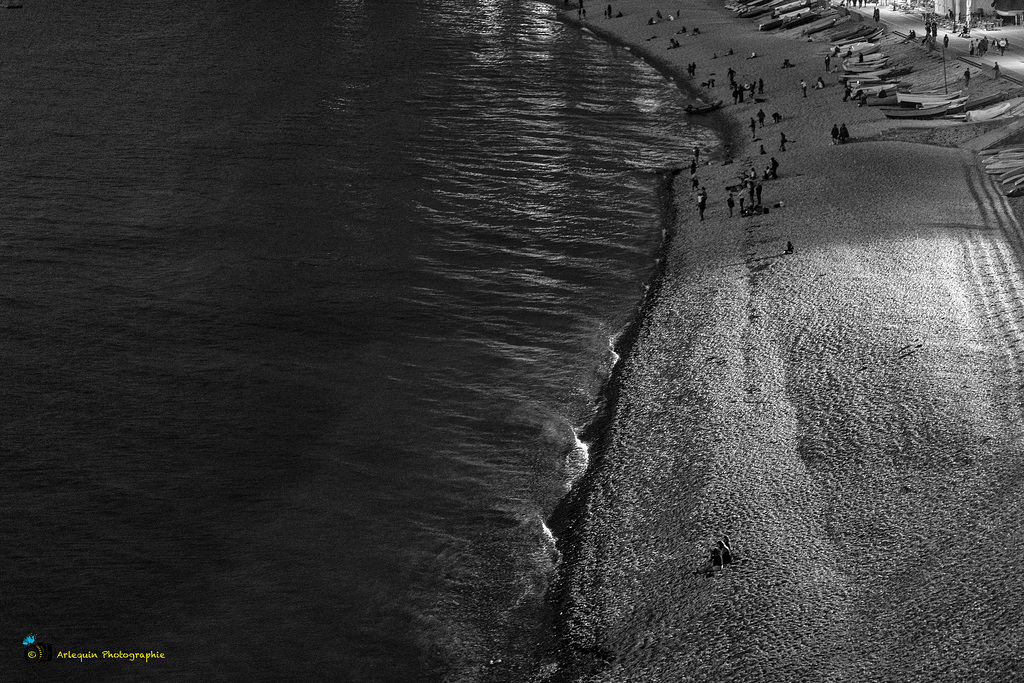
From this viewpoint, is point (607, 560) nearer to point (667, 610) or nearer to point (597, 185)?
point (667, 610)

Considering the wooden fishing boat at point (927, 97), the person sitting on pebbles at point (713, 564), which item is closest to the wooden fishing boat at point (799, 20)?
the wooden fishing boat at point (927, 97)

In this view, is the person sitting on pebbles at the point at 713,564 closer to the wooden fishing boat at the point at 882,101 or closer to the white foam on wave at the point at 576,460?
the white foam on wave at the point at 576,460

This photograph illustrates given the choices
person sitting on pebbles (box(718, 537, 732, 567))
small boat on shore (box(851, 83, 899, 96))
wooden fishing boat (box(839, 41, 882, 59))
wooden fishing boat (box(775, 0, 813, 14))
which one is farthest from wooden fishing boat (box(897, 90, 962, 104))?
person sitting on pebbles (box(718, 537, 732, 567))

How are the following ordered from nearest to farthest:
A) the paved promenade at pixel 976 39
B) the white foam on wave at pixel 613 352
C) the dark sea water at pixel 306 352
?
the dark sea water at pixel 306 352 < the white foam on wave at pixel 613 352 < the paved promenade at pixel 976 39

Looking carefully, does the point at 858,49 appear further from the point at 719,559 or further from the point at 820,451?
the point at 719,559

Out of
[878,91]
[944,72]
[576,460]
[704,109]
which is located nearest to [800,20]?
[704,109]

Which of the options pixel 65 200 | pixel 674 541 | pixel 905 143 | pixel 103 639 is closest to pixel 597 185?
pixel 905 143

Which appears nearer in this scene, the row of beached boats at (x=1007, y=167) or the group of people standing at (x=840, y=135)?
the row of beached boats at (x=1007, y=167)
